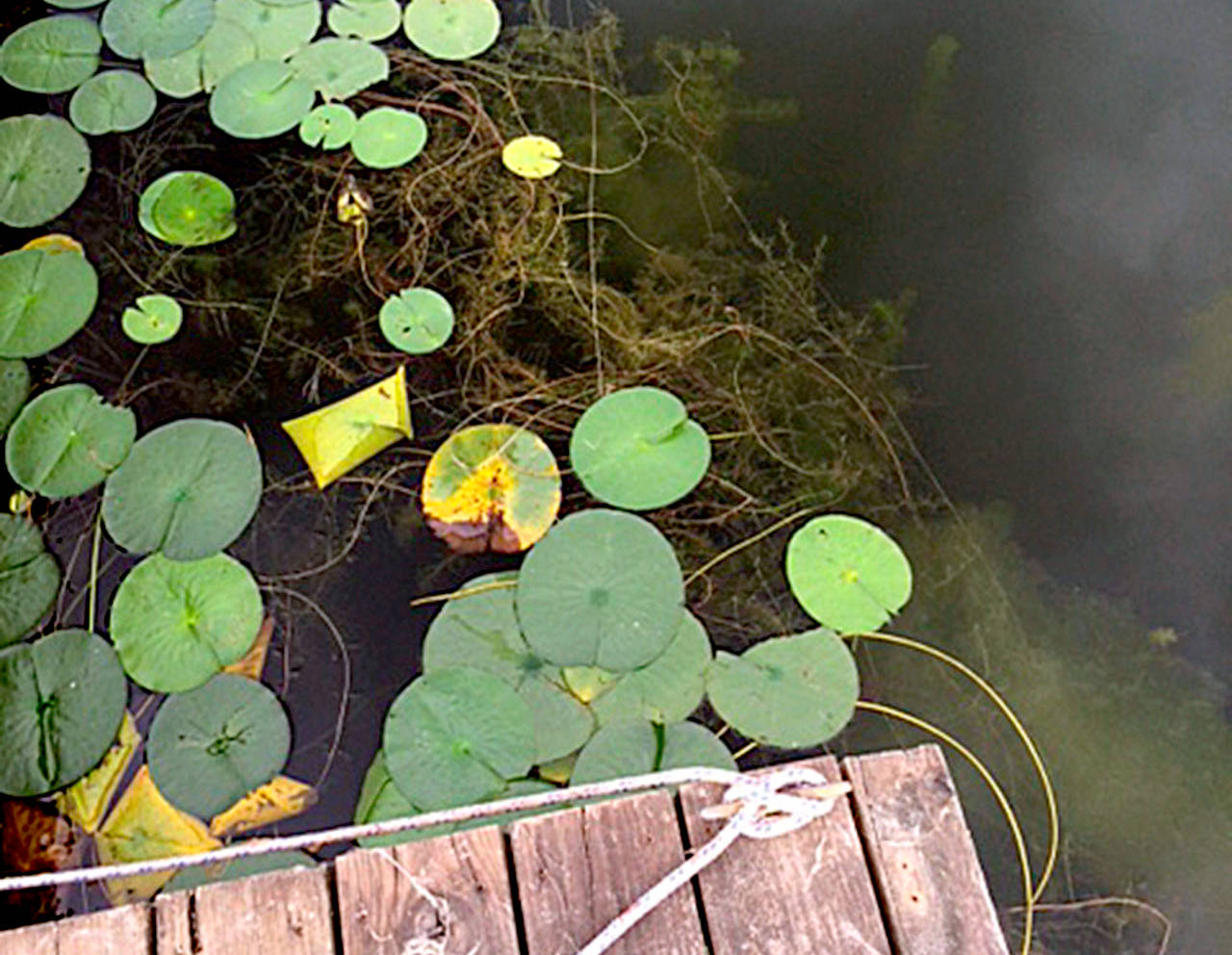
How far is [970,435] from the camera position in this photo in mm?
1796

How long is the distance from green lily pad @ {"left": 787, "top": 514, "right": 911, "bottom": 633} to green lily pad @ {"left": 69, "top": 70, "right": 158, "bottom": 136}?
1.40 meters

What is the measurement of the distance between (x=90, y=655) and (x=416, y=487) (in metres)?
0.51

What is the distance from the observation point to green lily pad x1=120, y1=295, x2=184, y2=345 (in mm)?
1834

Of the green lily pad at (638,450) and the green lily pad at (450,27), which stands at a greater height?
the green lily pad at (450,27)

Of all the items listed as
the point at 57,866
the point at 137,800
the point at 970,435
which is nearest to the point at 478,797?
the point at 137,800

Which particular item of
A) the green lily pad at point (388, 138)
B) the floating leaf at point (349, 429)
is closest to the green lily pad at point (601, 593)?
the floating leaf at point (349, 429)

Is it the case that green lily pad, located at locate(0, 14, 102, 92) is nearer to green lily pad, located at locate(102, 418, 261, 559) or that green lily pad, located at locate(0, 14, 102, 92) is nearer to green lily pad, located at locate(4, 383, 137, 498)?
green lily pad, located at locate(4, 383, 137, 498)

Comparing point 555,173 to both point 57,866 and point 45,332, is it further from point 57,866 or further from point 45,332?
point 57,866

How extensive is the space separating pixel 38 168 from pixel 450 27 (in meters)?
0.77

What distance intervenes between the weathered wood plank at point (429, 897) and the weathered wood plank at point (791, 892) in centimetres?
18

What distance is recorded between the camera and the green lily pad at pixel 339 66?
6.68ft

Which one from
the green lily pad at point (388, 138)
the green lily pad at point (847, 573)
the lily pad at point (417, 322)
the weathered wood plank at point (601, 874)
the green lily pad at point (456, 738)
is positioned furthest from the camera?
the green lily pad at point (388, 138)

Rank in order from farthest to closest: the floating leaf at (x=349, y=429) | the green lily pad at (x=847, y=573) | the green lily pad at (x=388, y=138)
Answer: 1. the green lily pad at (x=388, y=138)
2. the floating leaf at (x=349, y=429)
3. the green lily pad at (x=847, y=573)

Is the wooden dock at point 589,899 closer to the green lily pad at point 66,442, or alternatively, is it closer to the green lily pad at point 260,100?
the green lily pad at point 66,442
